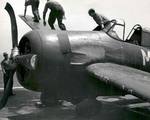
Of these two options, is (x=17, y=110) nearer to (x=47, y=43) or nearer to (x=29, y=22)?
(x=47, y=43)

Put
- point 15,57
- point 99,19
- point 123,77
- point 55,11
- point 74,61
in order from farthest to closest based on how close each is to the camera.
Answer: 1. point 55,11
2. point 99,19
3. point 15,57
4. point 74,61
5. point 123,77

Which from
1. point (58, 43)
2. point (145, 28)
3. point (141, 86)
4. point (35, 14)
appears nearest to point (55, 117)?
point (58, 43)

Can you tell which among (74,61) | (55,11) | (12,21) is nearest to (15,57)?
(74,61)

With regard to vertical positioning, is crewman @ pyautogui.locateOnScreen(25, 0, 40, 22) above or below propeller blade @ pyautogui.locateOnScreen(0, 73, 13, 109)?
above

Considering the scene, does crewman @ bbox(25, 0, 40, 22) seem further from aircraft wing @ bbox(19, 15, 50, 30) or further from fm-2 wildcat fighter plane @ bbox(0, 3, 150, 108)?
fm-2 wildcat fighter plane @ bbox(0, 3, 150, 108)

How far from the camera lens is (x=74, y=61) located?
29.6 feet

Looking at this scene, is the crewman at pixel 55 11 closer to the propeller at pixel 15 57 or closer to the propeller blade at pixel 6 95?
the propeller at pixel 15 57

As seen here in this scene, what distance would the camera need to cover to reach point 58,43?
8.99 meters

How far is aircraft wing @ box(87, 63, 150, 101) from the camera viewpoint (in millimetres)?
6988

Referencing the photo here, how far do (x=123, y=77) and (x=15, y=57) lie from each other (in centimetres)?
308

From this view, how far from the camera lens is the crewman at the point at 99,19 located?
10.5 meters

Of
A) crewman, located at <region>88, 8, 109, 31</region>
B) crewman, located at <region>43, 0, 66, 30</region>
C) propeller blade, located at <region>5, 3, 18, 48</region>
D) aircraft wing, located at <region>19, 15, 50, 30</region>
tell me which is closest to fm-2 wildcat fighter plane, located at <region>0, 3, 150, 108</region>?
crewman, located at <region>88, 8, 109, 31</region>

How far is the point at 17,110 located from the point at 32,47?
8.14ft

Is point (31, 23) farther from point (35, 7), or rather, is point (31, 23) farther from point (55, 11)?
point (55, 11)
